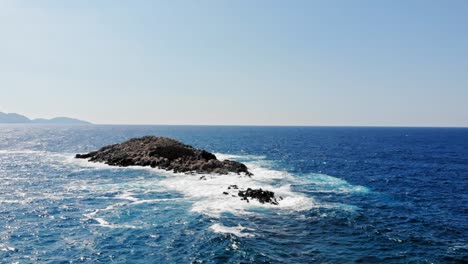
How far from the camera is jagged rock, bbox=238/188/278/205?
5243 centimetres

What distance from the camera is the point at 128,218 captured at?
145 feet

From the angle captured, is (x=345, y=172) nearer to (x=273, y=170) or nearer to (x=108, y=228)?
(x=273, y=170)

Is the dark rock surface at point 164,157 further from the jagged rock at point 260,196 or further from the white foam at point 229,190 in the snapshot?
the jagged rock at point 260,196

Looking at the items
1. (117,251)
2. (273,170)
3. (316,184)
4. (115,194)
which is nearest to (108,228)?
(117,251)

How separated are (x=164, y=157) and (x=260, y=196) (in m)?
44.1

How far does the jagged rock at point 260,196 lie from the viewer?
5243 centimetres

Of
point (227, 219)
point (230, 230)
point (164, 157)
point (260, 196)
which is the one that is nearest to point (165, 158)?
point (164, 157)

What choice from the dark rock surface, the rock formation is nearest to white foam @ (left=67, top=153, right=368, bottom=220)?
the rock formation

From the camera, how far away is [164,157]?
299 feet

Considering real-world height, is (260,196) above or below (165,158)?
below

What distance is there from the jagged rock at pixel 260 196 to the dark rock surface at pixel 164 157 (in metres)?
20.8

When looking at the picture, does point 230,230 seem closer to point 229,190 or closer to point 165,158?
point 229,190

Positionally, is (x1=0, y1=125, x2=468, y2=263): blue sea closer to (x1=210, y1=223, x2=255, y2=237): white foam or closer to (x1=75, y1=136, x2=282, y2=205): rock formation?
(x1=210, y1=223, x2=255, y2=237): white foam

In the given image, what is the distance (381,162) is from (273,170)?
1521 inches
